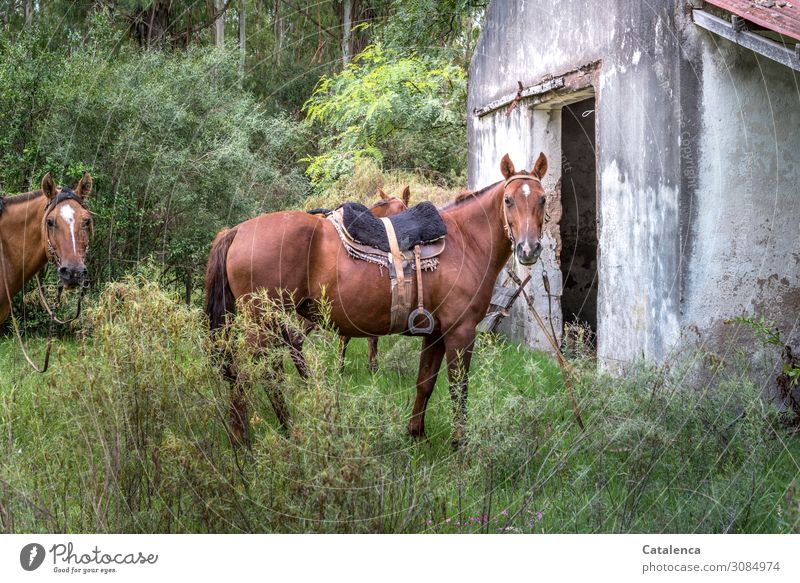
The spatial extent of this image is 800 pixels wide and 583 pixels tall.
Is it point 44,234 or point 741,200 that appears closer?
point 44,234

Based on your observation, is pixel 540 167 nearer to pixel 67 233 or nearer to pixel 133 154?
pixel 67 233

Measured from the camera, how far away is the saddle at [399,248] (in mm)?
5836

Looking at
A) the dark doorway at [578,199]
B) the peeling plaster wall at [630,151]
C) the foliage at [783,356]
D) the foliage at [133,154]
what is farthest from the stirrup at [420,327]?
the dark doorway at [578,199]

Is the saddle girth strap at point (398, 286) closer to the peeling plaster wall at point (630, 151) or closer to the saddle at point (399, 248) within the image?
the saddle at point (399, 248)

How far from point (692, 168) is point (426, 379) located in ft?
8.78

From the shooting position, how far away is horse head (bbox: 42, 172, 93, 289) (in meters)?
5.41

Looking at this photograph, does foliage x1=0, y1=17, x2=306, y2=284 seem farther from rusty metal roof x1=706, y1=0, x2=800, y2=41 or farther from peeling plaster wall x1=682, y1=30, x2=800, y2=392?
rusty metal roof x1=706, y1=0, x2=800, y2=41

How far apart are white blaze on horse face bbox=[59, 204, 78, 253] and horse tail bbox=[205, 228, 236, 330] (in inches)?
38.6

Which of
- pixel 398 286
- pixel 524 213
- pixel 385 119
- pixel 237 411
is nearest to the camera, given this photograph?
pixel 237 411

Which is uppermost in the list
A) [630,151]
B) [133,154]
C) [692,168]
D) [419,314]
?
[133,154]

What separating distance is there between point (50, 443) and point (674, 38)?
5543 millimetres

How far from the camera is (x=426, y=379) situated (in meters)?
5.99

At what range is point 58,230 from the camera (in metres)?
5.51
